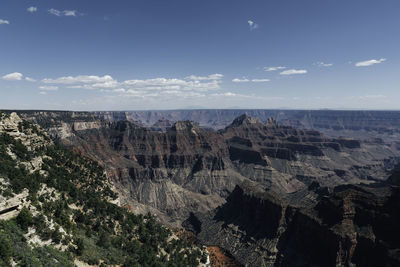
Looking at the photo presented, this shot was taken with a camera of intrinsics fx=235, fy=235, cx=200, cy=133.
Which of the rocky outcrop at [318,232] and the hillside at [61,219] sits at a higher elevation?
the hillside at [61,219]

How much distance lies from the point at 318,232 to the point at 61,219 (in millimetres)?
89721

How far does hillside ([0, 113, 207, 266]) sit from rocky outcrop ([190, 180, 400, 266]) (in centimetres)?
4529

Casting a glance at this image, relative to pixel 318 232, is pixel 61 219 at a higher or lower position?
higher

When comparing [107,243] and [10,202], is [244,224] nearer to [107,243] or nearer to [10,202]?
[107,243]

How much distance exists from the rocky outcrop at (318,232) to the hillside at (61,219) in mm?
45291

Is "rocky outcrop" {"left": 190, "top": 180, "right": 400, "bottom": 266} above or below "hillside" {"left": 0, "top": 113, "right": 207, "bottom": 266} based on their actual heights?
below

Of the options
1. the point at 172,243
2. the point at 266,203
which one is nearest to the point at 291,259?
the point at 266,203

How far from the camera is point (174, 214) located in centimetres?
18312

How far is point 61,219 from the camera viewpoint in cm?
5188

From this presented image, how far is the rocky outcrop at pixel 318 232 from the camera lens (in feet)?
268

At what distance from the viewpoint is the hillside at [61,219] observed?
136 feet

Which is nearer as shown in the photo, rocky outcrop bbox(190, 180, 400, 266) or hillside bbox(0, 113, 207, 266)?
hillside bbox(0, 113, 207, 266)

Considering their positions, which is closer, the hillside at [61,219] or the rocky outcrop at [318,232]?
the hillside at [61,219]

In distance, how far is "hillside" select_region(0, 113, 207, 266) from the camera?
4156 centimetres
